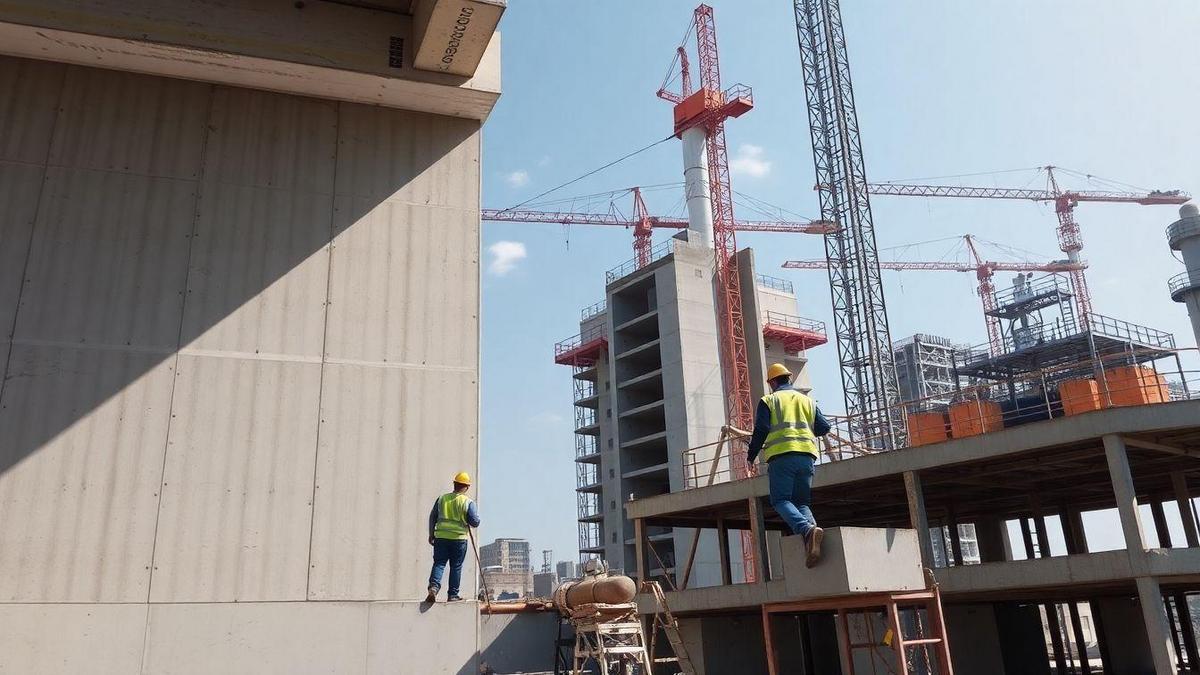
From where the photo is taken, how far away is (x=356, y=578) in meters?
10.9

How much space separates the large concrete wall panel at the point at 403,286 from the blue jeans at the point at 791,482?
4.85 meters

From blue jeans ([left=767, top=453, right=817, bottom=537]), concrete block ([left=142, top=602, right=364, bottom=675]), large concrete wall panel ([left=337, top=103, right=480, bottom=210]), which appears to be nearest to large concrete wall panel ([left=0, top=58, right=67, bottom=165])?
large concrete wall panel ([left=337, top=103, right=480, bottom=210])

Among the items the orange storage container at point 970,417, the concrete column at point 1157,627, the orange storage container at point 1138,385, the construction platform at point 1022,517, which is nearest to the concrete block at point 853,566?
the construction platform at point 1022,517

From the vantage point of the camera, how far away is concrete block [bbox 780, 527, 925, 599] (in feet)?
28.5

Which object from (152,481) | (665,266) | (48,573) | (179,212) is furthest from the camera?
(665,266)

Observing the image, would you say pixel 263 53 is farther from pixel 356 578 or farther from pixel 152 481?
pixel 356 578

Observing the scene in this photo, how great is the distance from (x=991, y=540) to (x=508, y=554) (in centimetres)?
16534

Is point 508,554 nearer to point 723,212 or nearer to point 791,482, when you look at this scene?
point 723,212

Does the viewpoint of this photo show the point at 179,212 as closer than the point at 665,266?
Yes

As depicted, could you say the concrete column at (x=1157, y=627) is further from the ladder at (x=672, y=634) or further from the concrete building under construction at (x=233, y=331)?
the concrete building under construction at (x=233, y=331)

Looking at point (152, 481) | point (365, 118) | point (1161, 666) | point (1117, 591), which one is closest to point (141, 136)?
point (365, 118)

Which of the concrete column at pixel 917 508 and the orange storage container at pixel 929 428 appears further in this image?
the orange storage container at pixel 929 428

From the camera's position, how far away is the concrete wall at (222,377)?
33.3 feet

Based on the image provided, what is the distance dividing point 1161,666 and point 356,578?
15258mm
